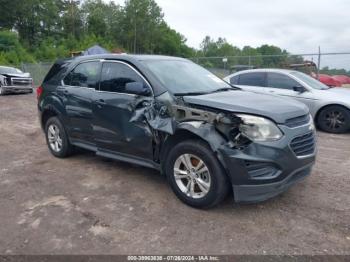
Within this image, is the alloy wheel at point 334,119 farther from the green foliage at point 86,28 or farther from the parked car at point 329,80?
the green foliage at point 86,28

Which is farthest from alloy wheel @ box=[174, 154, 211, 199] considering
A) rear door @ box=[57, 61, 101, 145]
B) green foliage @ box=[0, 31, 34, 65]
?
green foliage @ box=[0, 31, 34, 65]

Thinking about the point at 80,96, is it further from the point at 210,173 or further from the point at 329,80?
the point at 329,80

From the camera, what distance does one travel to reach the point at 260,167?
347cm

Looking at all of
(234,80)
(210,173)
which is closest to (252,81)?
(234,80)

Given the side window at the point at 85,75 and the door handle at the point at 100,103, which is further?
the side window at the point at 85,75

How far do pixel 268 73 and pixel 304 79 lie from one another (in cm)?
91

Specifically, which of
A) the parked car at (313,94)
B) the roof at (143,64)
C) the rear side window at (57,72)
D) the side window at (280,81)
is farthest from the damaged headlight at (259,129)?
the side window at (280,81)

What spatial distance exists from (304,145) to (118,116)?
2378mm

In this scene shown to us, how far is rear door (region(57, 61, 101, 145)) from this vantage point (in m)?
5.13

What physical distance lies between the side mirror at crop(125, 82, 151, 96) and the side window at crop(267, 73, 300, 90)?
5.25 meters

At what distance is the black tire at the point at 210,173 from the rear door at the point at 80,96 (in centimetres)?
175

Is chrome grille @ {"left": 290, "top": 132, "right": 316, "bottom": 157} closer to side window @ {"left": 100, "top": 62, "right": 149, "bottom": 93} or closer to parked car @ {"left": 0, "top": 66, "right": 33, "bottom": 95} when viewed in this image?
side window @ {"left": 100, "top": 62, "right": 149, "bottom": 93}

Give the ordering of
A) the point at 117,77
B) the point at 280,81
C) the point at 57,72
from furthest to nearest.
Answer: the point at 280,81 → the point at 57,72 → the point at 117,77

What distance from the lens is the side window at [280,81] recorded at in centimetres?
847
